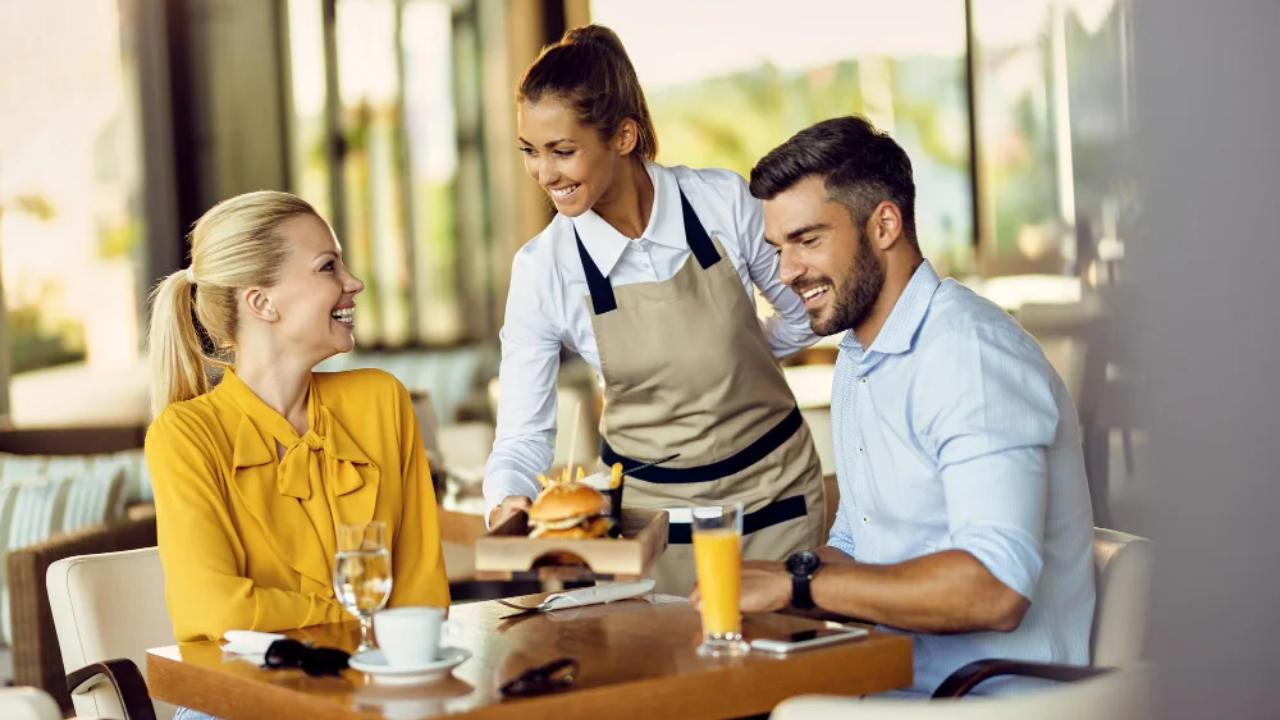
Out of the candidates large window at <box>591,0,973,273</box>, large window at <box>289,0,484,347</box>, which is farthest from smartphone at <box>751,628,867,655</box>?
large window at <box>289,0,484,347</box>

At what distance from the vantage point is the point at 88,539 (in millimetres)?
3463

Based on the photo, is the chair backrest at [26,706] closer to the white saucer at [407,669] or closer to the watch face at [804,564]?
the white saucer at [407,669]

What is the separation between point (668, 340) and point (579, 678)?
3.68 feet

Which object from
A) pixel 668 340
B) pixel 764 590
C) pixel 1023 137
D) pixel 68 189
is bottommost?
pixel 764 590

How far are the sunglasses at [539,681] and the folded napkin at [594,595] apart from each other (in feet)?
1.74

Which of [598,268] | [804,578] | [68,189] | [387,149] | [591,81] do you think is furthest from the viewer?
[387,149]

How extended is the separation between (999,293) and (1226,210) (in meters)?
7.59

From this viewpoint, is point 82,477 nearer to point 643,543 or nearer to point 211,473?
point 211,473

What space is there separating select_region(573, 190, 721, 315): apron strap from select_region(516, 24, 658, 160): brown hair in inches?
7.7

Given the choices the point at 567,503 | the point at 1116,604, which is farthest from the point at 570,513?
the point at 1116,604

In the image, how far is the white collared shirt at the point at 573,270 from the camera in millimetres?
2650

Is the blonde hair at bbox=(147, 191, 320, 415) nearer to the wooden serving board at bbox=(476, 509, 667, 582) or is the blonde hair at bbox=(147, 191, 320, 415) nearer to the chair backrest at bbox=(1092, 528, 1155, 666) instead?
the wooden serving board at bbox=(476, 509, 667, 582)

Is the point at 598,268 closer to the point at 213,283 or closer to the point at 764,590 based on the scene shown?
the point at 213,283

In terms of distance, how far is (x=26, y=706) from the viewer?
168 cm
